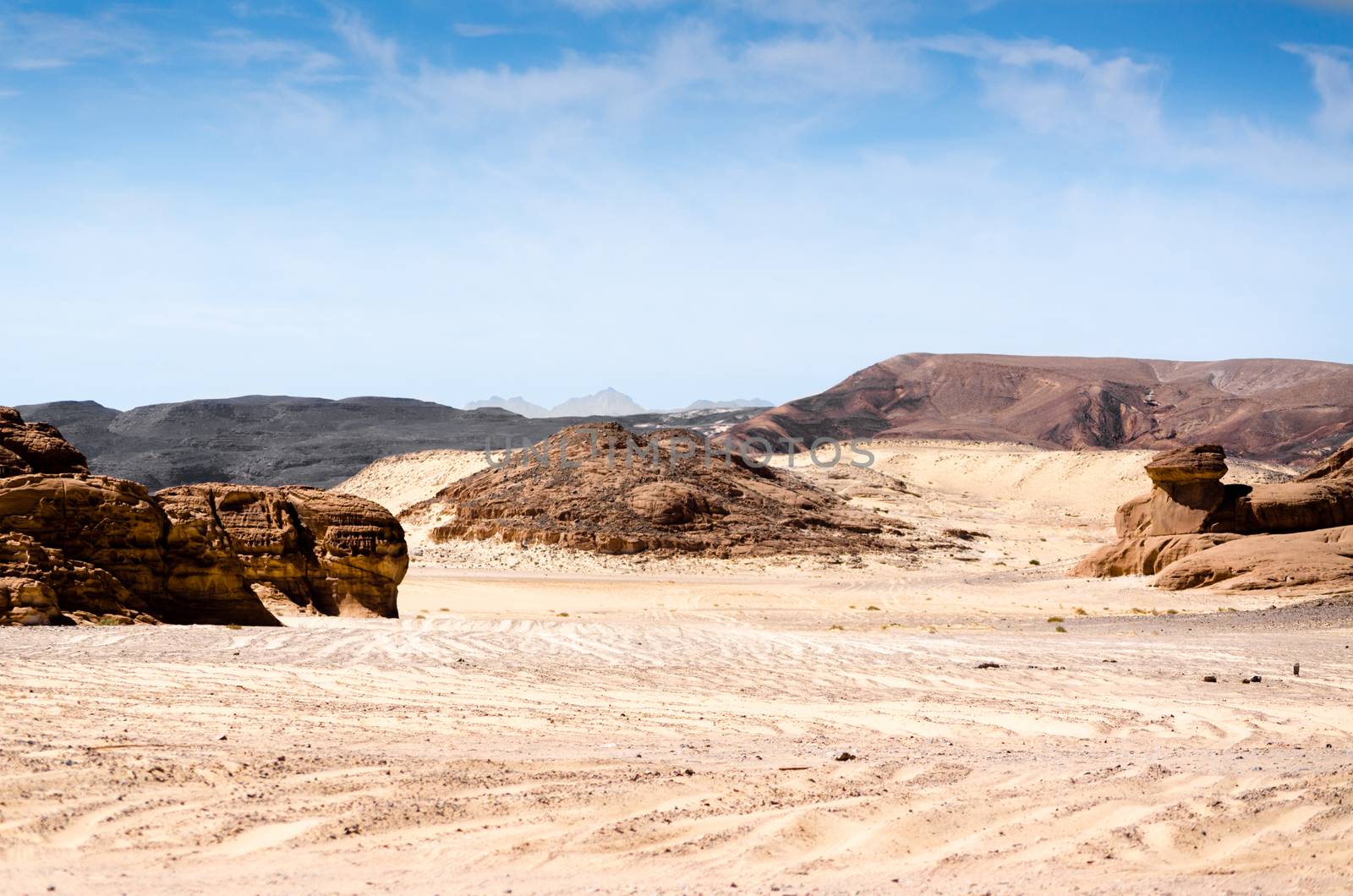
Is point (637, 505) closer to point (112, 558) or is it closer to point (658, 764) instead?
point (112, 558)

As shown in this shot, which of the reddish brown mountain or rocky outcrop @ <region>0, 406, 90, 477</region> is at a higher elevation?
the reddish brown mountain

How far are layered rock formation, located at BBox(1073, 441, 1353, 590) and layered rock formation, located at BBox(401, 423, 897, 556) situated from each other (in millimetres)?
11962

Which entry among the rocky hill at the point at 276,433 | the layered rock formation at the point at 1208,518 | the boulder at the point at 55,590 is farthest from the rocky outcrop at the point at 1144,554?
the rocky hill at the point at 276,433

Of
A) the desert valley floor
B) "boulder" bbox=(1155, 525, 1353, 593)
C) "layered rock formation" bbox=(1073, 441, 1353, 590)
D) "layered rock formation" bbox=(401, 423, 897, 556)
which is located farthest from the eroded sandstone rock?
"layered rock formation" bbox=(401, 423, 897, 556)

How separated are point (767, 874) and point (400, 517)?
139 feet

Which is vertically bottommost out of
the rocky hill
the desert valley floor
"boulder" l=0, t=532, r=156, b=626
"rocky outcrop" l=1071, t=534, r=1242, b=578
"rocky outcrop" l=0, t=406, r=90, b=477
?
"rocky outcrop" l=1071, t=534, r=1242, b=578

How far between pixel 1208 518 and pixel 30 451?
968 inches

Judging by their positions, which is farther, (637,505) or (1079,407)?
(1079,407)

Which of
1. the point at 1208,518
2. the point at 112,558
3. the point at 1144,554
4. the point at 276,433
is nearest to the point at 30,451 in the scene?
the point at 112,558

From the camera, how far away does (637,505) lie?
40.9m

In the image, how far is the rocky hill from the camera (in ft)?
297

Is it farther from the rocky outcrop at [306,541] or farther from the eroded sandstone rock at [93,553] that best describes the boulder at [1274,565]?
the eroded sandstone rock at [93,553]

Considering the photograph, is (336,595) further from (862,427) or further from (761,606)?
(862,427)

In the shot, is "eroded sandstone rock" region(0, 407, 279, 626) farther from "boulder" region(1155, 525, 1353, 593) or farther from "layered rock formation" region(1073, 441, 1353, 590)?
"layered rock formation" region(1073, 441, 1353, 590)
